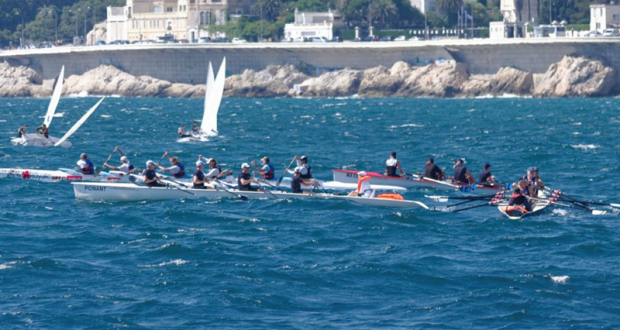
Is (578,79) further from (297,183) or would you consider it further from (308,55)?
(297,183)

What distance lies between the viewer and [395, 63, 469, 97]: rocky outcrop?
119m

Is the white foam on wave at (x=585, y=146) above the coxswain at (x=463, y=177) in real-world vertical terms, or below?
below

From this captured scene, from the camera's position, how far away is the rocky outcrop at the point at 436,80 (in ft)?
390

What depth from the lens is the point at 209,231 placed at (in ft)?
111

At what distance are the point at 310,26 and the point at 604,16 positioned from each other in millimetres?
33727

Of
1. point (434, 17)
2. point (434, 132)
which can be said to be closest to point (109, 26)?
Result: point (434, 17)

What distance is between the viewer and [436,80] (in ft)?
393

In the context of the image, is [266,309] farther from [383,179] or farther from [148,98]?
[148,98]

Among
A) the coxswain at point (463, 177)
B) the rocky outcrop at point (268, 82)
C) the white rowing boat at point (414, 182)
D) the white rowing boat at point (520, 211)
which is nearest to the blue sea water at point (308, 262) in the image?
the white rowing boat at point (520, 211)

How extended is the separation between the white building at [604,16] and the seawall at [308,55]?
1355 centimetres

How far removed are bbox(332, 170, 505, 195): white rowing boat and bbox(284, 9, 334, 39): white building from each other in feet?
304

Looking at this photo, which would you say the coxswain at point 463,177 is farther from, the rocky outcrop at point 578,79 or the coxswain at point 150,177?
the rocky outcrop at point 578,79

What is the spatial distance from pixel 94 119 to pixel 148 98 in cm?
4191

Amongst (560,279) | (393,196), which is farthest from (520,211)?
(560,279)
